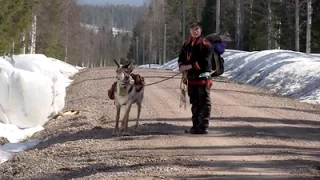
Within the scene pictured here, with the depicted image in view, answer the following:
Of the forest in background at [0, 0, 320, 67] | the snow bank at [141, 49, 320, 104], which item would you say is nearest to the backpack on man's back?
the snow bank at [141, 49, 320, 104]

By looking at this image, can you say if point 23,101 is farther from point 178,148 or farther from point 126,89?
point 178,148

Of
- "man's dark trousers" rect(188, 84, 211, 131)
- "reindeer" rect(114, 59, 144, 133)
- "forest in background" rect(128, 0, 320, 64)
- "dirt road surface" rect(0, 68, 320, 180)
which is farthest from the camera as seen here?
"forest in background" rect(128, 0, 320, 64)

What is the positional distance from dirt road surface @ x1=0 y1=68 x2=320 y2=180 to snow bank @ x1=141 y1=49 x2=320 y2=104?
444cm

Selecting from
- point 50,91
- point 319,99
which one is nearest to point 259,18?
point 319,99

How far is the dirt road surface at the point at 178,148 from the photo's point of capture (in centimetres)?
865

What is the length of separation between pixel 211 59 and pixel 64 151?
10.5 ft

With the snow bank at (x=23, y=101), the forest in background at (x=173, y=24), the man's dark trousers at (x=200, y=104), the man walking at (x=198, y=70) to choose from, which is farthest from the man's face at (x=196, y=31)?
the forest in background at (x=173, y=24)

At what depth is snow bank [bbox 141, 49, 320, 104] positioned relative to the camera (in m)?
21.5

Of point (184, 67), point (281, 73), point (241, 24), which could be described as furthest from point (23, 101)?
point (241, 24)

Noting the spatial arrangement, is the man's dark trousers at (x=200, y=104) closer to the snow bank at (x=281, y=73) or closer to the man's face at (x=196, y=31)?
the man's face at (x=196, y=31)

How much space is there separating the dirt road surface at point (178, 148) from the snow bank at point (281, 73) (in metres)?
4.44

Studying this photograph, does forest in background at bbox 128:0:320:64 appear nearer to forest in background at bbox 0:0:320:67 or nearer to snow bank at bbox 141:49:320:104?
forest in background at bbox 0:0:320:67

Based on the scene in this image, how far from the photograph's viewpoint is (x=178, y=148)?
33.9 ft

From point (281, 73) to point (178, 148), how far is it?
15.9 m
